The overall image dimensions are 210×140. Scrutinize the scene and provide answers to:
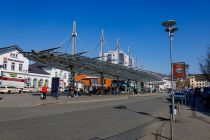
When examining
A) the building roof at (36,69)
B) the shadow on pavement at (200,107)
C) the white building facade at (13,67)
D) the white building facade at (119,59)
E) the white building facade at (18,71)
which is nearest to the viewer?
the shadow on pavement at (200,107)

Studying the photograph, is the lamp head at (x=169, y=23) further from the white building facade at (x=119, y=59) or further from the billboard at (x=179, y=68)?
the white building facade at (x=119, y=59)

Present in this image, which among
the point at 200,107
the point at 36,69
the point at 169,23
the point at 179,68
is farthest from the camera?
the point at 36,69

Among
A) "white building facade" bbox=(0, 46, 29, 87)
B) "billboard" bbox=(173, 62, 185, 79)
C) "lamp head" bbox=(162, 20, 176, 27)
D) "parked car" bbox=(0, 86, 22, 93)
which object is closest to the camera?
"lamp head" bbox=(162, 20, 176, 27)

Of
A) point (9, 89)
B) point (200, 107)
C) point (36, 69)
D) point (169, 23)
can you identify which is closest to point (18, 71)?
point (9, 89)

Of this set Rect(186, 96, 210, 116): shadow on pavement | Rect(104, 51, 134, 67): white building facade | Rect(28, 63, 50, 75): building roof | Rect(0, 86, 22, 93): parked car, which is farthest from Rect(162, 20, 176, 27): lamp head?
Rect(28, 63, 50, 75): building roof

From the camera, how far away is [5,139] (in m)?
8.42

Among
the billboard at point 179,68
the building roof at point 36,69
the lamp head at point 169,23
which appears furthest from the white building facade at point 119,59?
the lamp head at point 169,23

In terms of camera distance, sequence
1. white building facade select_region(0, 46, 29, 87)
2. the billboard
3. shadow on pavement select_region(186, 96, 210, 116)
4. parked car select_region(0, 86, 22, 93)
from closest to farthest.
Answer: the billboard, shadow on pavement select_region(186, 96, 210, 116), parked car select_region(0, 86, 22, 93), white building facade select_region(0, 46, 29, 87)

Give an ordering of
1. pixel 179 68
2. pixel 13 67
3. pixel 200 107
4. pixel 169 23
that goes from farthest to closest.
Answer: pixel 13 67, pixel 200 107, pixel 179 68, pixel 169 23

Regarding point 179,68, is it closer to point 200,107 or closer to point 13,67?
point 200,107

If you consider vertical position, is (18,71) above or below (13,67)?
below

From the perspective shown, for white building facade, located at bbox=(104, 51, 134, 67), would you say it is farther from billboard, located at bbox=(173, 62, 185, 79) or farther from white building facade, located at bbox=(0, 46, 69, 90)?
billboard, located at bbox=(173, 62, 185, 79)

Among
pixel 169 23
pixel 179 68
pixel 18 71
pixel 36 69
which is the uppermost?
pixel 36 69

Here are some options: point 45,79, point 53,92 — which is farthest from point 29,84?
point 53,92
